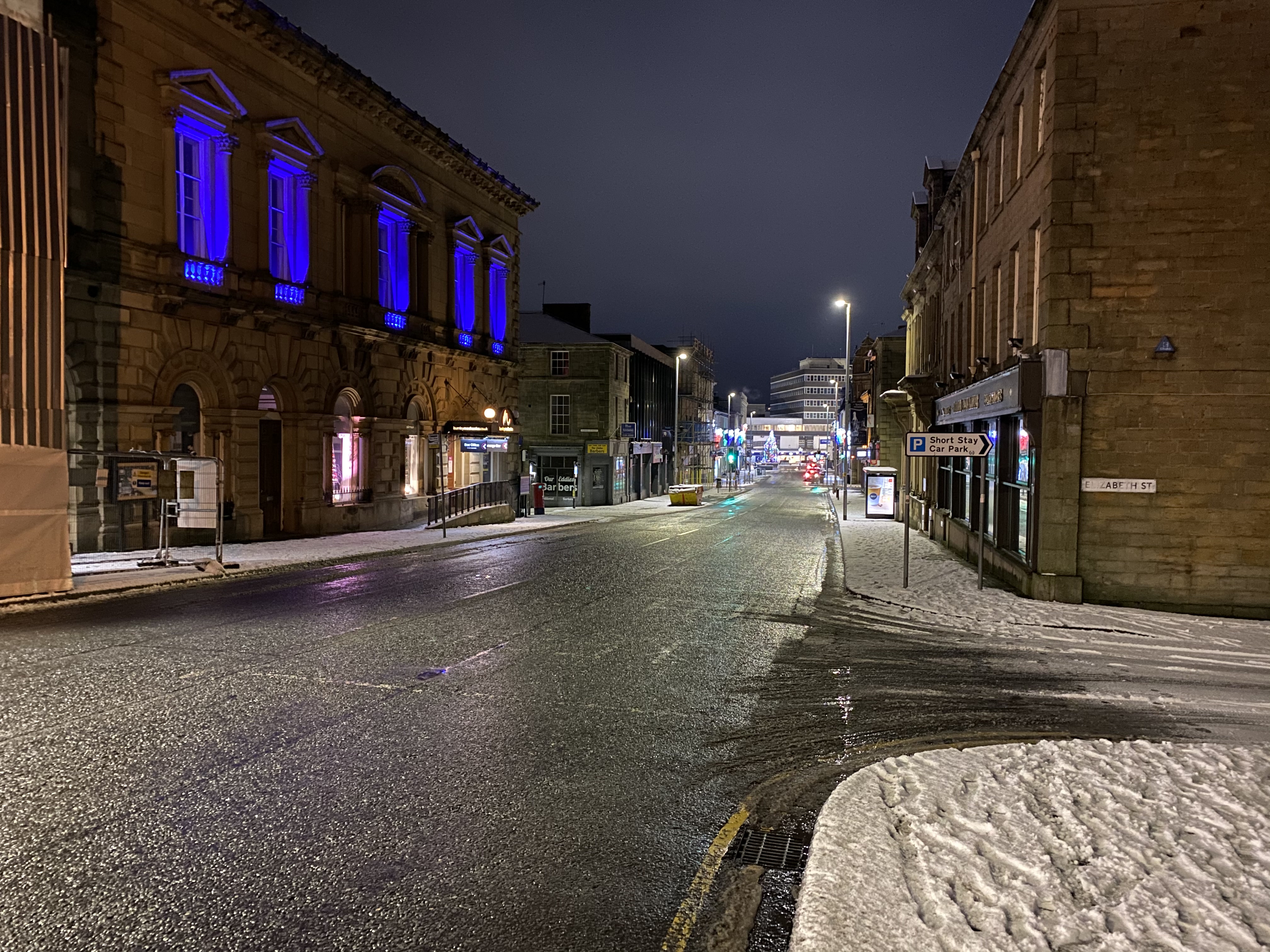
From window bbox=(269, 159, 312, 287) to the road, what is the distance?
502 inches

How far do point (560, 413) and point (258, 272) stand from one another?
1064 inches

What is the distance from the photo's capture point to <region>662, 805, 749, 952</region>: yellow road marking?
13.0 feet

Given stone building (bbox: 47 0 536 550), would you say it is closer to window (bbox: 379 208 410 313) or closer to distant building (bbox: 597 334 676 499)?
window (bbox: 379 208 410 313)

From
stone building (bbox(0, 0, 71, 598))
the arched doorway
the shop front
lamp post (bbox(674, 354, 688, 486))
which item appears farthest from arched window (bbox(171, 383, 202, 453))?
lamp post (bbox(674, 354, 688, 486))

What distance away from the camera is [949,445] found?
14.7 meters

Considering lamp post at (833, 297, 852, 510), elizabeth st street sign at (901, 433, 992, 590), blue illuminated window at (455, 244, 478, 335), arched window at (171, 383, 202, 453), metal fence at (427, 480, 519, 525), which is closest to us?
elizabeth st street sign at (901, 433, 992, 590)

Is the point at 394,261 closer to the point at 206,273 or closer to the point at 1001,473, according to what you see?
the point at 206,273

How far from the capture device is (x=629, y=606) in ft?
41.7

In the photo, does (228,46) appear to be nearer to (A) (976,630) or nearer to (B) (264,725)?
(B) (264,725)

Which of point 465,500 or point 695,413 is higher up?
point 695,413

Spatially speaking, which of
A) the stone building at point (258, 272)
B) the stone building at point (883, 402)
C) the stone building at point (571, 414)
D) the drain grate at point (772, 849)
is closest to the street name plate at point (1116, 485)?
the drain grate at point (772, 849)

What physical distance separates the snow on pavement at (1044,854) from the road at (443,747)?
1.30ft

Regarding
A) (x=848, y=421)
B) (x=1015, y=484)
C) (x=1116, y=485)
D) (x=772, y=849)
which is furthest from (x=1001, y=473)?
(x=848, y=421)

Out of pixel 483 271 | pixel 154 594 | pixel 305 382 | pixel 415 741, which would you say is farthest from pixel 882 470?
pixel 415 741
